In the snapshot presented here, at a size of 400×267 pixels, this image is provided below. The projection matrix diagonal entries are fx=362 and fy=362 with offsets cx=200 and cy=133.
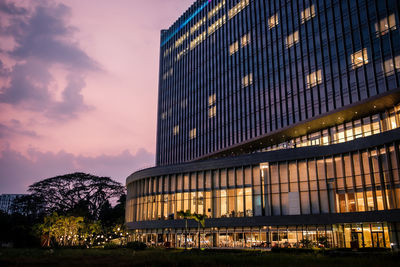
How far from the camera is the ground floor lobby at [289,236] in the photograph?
4694 cm

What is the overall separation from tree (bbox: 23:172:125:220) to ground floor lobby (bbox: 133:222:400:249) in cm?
4511

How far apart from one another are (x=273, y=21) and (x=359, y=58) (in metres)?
22.7

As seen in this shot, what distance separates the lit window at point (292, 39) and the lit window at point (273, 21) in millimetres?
5322

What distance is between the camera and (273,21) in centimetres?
7119

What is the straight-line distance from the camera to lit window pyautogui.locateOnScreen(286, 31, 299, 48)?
64831 mm

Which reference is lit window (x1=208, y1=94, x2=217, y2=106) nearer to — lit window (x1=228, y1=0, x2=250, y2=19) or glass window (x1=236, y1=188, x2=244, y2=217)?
lit window (x1=228, y1=0, x2=250, y2=19)

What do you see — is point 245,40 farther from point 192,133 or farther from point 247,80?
point 192,133

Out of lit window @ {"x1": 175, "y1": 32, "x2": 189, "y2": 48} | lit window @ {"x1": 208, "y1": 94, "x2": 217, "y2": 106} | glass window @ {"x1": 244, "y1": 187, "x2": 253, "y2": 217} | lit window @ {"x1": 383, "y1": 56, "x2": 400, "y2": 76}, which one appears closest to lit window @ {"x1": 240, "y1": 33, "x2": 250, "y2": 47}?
lit window @ {"x1": 208, "y1": 94, "x2": 217, "y2": 106}

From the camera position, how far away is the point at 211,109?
86062 mm

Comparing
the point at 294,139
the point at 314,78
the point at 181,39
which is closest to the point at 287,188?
the point at 294,139

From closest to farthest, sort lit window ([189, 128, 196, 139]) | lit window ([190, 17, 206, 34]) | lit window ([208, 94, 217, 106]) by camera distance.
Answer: lit window ([208, 94, 217, 106]) < lit window ([189, 128, 196, 139]) < lit window ([190, 17, 206, 34])

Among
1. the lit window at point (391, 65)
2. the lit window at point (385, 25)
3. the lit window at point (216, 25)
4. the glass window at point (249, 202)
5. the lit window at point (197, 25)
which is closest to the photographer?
the lit window at point (391, 65)

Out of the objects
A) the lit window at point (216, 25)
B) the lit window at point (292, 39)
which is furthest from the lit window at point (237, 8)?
the lit window at point (292, 39)

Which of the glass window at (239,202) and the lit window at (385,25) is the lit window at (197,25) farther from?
the glass window at (239,202)
